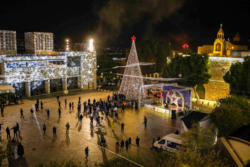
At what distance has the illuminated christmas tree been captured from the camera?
27.3 metres

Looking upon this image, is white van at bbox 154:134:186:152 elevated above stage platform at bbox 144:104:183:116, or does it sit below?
below

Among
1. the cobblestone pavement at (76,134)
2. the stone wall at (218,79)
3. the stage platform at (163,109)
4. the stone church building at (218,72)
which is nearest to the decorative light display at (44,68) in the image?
the cobblestone pavement at (76,134)

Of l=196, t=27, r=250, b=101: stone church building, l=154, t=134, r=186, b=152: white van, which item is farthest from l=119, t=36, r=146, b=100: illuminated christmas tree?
l=154, t=134, r=186, b=152: white van

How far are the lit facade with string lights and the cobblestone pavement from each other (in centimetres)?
629

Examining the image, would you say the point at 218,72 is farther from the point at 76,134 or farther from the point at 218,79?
the point at 76,134

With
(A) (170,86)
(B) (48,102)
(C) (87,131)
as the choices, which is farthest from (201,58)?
(B) (48,102)

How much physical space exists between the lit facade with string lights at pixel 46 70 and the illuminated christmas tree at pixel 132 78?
455 inches

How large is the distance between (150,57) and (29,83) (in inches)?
1291

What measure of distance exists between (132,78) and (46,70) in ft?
45.0

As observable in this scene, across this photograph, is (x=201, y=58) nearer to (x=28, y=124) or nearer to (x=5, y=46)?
(x=28, y=124)

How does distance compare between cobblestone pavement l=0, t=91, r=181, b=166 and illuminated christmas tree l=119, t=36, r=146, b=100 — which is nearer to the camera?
cobblestone pavement l=0, t=91, r=181, b=166

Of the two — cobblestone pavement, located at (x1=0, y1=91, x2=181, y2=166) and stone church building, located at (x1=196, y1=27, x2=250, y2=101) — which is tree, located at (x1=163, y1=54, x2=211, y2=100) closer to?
stone church building, located at (x1=196, y1=27, x2=250, y2=101)

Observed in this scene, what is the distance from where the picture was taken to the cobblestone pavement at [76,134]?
14180mm

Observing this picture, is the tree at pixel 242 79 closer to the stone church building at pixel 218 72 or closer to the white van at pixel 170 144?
the stone church building at pixel 218 72
